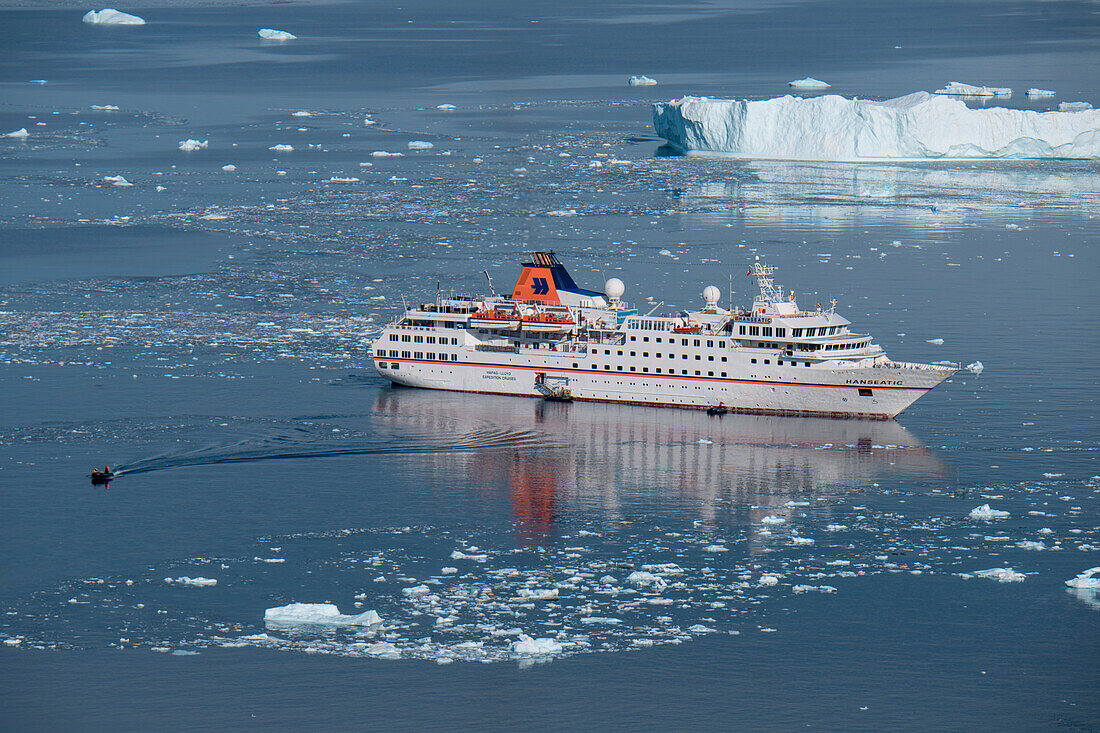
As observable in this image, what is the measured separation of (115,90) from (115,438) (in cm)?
8913

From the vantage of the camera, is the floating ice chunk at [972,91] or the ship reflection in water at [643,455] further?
the floating ice chunk at [972,91]

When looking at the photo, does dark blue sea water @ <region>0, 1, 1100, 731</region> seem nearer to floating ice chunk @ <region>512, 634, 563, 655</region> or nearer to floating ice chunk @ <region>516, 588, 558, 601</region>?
floating ice chunk @ <region>516, 588, 558, 601</region>

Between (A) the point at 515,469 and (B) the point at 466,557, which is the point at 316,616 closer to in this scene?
(B) the point at 466,557

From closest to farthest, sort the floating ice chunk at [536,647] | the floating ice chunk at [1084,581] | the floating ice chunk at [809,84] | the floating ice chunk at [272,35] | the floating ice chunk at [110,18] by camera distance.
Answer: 1. the floating ice chunk at [536,647]
2. the floating ice chunk at [1084,581]
3. the floating ice chunk at [809,84]
4. the floating ice chunk at [272,35]
5. the floating ice chunk at [110,18]

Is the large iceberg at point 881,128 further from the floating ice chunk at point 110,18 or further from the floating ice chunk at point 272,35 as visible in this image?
the floating ice chunk at point 110,18

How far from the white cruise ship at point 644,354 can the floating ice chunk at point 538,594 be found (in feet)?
55.3

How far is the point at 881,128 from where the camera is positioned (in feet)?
275

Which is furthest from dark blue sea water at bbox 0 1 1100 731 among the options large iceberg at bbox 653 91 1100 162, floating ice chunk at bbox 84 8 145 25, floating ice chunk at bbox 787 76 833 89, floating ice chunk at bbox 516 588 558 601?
floating ice chunk at bbox 84 8 145 25

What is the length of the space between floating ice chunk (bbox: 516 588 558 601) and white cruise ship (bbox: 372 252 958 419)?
16.9 metres

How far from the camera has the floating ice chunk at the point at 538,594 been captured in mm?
29672

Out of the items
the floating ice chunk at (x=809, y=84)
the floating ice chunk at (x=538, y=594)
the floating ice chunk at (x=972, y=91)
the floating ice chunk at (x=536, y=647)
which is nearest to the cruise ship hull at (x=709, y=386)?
the floating ice chunk at (x=538, y=594)

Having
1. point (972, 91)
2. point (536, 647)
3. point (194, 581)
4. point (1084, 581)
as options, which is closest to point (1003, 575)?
point (1084, 581)

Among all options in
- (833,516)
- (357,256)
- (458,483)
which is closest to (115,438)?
(458,483)

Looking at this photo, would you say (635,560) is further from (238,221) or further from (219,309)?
(238,221)
